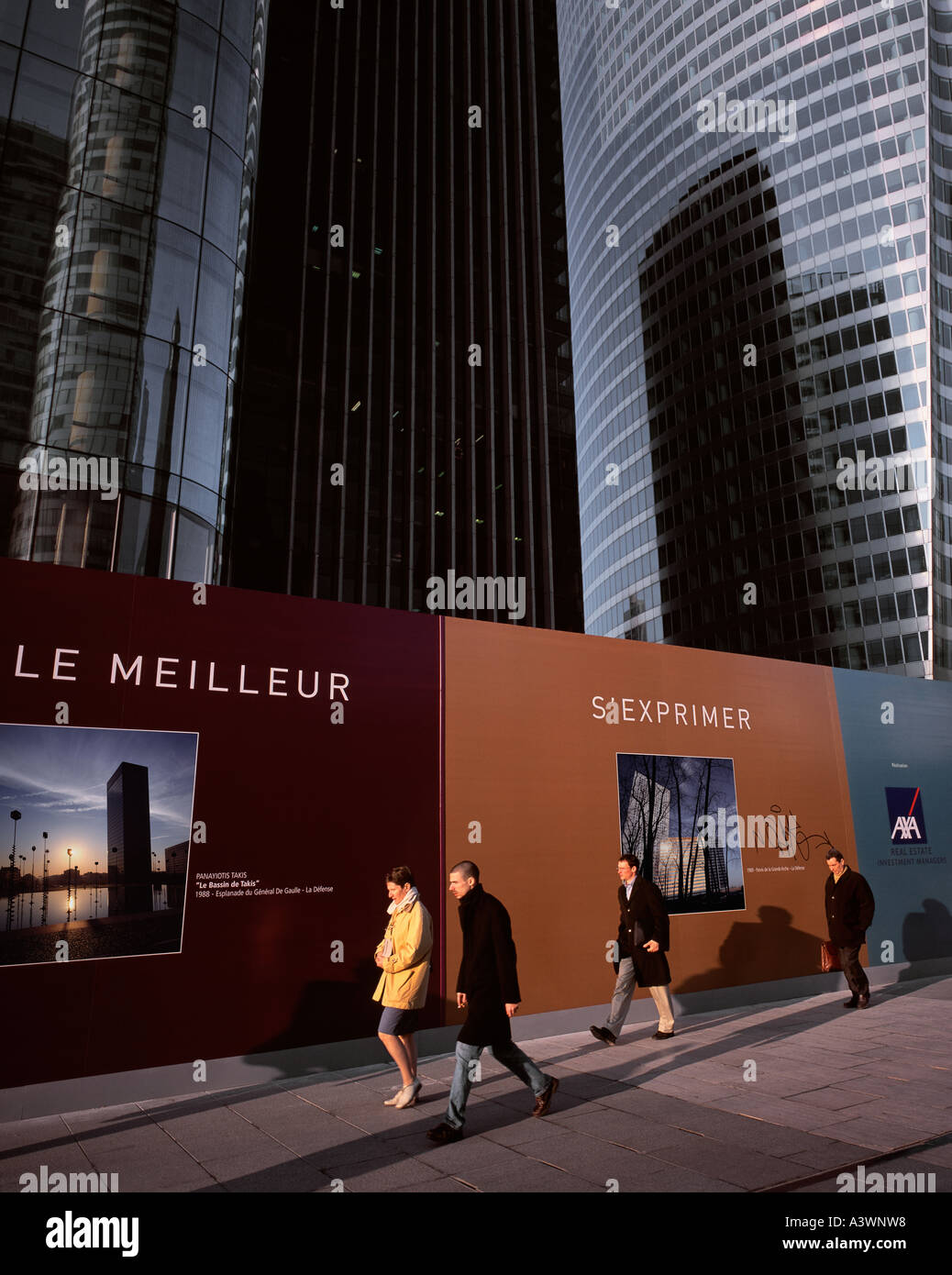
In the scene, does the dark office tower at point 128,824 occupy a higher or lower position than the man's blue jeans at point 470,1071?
higher

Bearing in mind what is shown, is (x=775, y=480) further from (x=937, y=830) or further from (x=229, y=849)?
(x=229, y=849)

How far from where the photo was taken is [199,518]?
15523 mm

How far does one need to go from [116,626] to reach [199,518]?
9.07m

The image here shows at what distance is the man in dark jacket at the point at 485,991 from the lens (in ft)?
18.0

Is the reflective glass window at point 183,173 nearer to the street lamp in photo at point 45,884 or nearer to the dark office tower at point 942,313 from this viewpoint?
the street lamp in photo at point 45,884

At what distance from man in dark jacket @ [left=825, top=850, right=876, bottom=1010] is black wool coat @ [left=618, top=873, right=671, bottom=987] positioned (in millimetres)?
3012

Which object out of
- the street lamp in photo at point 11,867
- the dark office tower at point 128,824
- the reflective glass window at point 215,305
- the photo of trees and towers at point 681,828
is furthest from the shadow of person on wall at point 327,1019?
the reflective glass window at point 215,305

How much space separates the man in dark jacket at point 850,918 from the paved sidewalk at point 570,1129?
Answer: 76.5 inches

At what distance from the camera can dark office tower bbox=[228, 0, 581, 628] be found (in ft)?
127

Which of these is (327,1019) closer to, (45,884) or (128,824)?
(128,824)

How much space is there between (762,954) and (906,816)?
3.94 m

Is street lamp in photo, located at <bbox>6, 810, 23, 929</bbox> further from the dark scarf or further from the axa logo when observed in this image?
the axa logo

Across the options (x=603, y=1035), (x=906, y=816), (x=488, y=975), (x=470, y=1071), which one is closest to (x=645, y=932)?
(x=603, y=1035)

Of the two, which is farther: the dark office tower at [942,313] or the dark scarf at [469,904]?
the dark office tower at [942,313]
